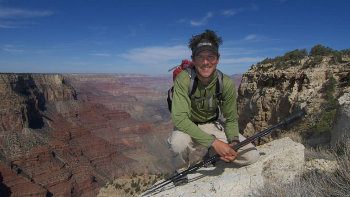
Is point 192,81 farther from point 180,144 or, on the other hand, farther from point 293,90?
point 293,90

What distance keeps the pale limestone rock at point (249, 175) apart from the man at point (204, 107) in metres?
0.19

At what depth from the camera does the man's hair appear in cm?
295

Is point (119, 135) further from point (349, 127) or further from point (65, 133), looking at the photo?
point (349, 127)

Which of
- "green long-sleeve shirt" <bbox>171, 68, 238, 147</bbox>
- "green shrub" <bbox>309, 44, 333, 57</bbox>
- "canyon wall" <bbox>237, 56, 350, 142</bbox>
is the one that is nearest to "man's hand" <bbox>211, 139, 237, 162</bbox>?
"green long-sleeve shirt" <bbox>171, 68, 238, 147</bbox>

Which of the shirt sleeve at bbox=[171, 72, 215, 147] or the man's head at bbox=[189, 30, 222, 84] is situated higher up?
the man's head at bbox=[189, 30, 222, 84]

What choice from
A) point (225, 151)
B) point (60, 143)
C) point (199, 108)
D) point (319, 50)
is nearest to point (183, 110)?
point (199, 108)

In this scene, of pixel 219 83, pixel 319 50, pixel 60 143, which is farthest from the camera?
pixel 60 143

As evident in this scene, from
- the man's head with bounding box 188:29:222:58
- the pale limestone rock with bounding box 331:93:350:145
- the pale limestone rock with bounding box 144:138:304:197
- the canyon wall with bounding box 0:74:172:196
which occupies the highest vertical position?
the man's head with bounding box 188:29:222:58

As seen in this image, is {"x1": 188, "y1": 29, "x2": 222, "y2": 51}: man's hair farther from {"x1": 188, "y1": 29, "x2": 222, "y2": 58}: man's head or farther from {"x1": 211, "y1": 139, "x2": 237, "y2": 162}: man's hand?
{"x1": 211, "y1": 139, "x2": 237, "y2": 162}: man's hand

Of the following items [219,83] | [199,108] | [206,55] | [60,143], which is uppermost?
[206,55]

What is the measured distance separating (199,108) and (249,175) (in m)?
1.23

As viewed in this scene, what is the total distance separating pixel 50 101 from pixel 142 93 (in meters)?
93.9

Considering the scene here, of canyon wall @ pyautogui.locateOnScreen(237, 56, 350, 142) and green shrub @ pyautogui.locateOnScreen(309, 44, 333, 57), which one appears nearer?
canyon wall @ pyautogui.locateOnScreen(237, 56, 350, 142)

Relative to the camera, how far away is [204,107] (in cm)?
312
